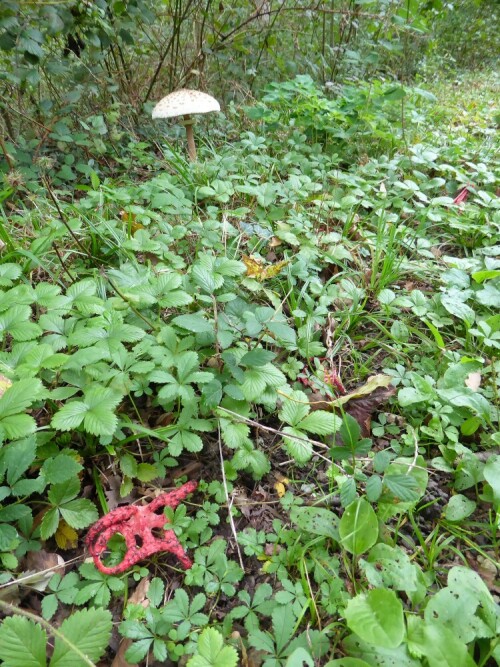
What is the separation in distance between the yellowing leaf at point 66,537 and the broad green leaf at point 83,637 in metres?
0.31

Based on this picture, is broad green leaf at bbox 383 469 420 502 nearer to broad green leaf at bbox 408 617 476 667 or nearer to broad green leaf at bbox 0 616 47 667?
broad green leaf at bbox 408 617 476 667

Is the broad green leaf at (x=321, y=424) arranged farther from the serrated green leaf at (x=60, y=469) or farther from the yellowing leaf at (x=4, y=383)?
the yellowing leaf at (x=4, y=383)

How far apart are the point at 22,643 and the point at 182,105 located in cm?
302

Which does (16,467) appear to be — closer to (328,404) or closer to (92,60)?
(328,404)

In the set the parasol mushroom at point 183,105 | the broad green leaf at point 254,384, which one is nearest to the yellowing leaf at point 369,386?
the broad green leaf at point 254,384

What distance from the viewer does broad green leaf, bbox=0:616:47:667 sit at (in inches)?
34.6

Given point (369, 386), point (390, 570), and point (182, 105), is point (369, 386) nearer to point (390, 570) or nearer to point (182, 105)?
point (390, 570)

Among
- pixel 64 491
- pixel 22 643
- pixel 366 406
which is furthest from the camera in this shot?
pixel 366 406

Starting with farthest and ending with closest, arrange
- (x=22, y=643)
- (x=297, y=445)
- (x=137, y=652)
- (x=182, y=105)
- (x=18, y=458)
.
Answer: (x=182, y=105), (x=297, y=445), (x=18, y=458), (x=137, y=652), (x=22, y=643)

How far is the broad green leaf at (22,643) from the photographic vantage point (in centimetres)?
88

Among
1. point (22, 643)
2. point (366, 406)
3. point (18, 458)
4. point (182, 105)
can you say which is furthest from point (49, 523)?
point (182, 105)

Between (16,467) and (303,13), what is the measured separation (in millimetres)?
5334

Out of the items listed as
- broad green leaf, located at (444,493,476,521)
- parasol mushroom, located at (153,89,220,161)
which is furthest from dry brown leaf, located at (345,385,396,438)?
parasol mushroom, located at (153,89,220,161)

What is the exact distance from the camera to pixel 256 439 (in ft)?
5.11
